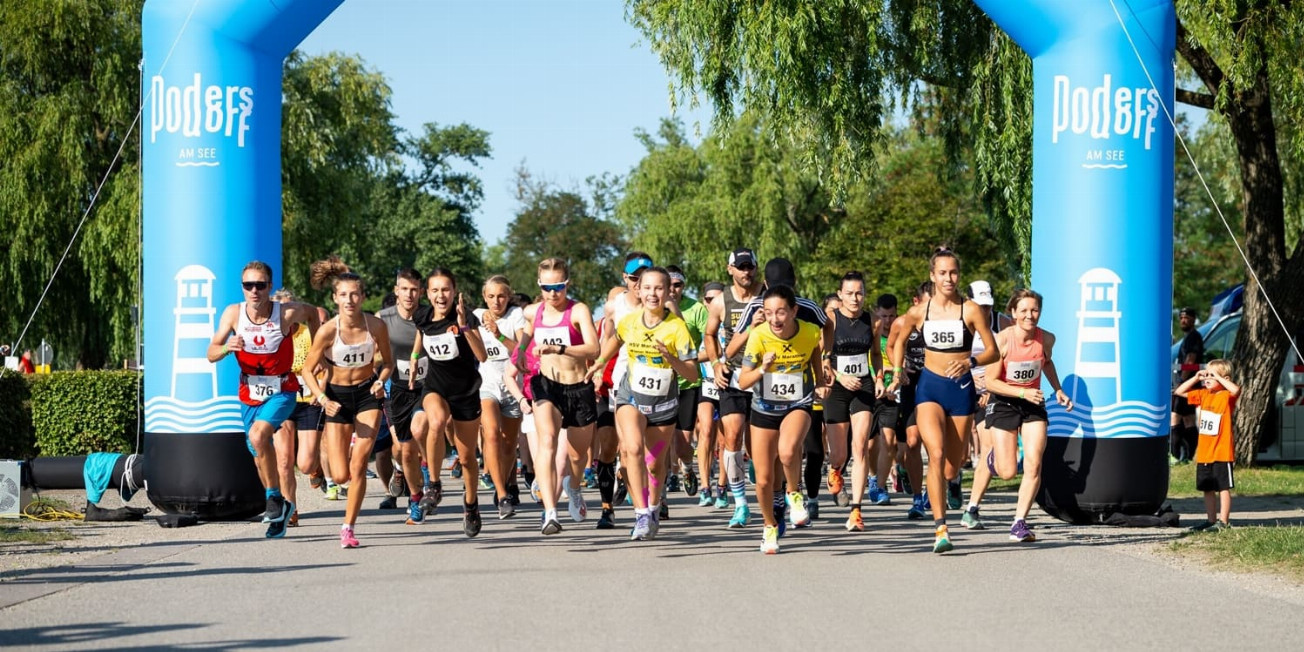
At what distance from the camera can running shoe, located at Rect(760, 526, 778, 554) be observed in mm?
11094

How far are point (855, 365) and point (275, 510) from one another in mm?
5042

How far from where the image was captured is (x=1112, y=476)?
12.9 m

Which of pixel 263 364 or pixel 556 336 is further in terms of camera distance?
pixel 263 364

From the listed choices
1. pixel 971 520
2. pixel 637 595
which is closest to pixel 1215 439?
pixel 971 520

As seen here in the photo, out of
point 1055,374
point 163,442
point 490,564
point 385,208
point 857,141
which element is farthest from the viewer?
point 385,208

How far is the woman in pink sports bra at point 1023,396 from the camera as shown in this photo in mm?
11992

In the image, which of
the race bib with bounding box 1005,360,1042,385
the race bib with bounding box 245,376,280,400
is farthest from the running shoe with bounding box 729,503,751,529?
the race bib with bounding box 245,376,280,400

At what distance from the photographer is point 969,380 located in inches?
483

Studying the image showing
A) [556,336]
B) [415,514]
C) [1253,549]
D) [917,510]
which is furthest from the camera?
[917,510]

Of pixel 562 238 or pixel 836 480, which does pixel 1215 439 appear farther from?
pixel 562 238

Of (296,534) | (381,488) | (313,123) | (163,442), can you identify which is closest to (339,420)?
(296,534)

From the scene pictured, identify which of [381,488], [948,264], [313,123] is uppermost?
[313,123]

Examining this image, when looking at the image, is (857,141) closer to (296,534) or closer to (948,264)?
(948,264)

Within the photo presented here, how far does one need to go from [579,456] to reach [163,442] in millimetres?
3549
